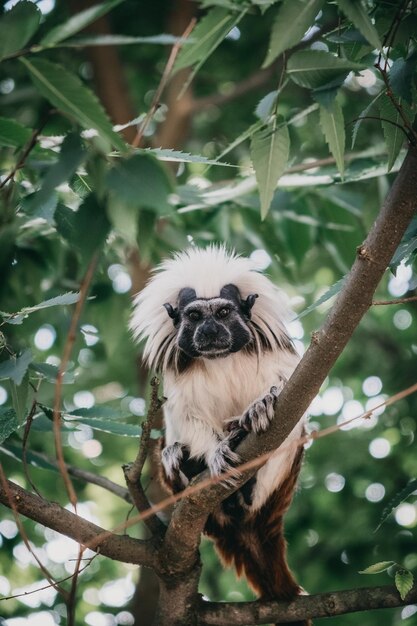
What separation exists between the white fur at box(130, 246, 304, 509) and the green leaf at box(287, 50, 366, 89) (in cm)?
164

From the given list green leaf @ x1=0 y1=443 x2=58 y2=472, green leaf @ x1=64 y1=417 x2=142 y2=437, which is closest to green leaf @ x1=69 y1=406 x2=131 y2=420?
green leaf @ x1=64 y1=417 x2=142 y2=437

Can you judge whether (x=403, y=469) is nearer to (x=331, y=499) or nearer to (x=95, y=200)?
(x=331, y=499)

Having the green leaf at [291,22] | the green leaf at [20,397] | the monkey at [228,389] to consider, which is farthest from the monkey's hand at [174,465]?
the green leaf at [291,22]

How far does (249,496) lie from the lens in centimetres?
331

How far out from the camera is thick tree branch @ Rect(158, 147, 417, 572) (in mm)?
2029

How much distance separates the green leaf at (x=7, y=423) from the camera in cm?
234

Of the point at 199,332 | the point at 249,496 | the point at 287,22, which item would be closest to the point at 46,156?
the point at 199,332

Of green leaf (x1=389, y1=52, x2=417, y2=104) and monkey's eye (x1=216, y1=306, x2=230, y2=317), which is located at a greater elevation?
monkey's eye (x1=216, y1=306, x2=230, y2=317)

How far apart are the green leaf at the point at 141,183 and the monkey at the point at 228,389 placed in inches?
69.2

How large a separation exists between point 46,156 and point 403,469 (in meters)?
3.48

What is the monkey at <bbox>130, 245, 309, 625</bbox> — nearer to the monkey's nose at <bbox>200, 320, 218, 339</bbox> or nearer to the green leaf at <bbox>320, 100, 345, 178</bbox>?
the monkey's nose at <bbox>200, 320, 218, 339</bbox>

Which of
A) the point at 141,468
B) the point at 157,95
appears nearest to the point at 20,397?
the point at 141,468

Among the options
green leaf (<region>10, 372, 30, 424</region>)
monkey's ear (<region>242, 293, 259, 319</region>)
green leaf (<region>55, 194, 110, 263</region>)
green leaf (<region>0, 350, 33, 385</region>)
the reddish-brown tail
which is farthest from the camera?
monkey's ear (<region>242, 293, 259, 319</region>)

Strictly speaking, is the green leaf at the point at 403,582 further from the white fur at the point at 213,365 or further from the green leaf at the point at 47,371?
the green leaf at the point at 47,371
